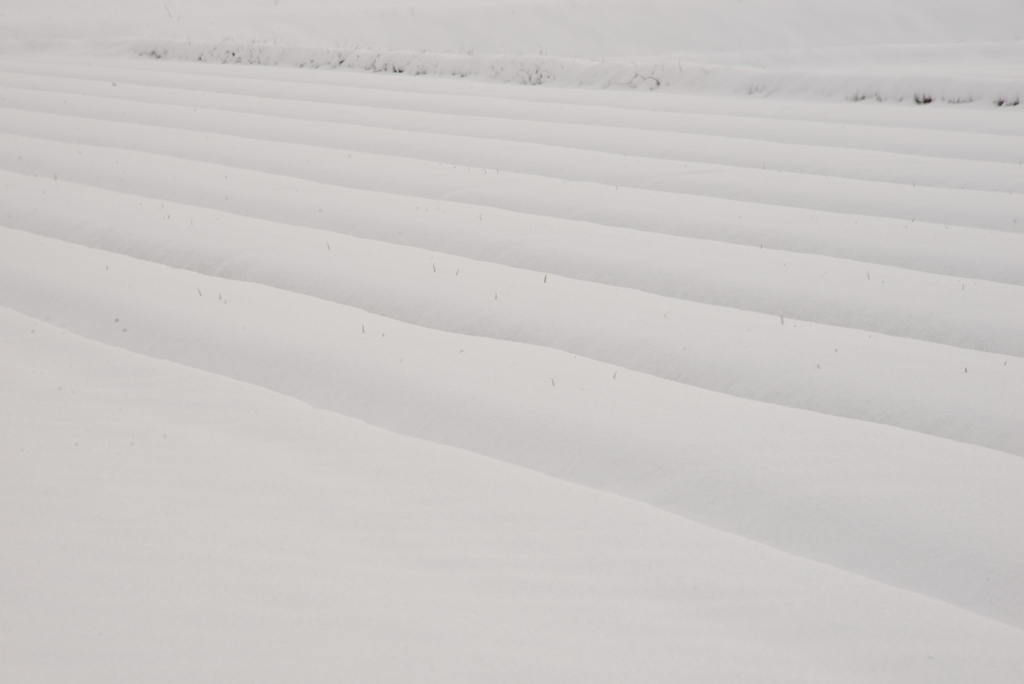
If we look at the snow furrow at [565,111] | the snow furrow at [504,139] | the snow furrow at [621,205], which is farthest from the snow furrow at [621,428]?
the snow furrow at [565,111]

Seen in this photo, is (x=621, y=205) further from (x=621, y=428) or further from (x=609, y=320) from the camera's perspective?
(x=621, y=428)

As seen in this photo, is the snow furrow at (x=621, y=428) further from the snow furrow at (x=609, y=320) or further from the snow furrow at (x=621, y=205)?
the snow furrow at (x=621, y=205)

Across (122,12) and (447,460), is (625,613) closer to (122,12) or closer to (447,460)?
(447,460)

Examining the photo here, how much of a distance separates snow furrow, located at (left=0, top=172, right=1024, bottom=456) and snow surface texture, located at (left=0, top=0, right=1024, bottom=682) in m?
0.01

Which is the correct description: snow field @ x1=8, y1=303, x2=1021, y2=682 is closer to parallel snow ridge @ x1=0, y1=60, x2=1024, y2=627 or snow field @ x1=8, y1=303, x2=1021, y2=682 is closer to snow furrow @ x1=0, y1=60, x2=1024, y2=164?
parallel snow ridge @ x1=0, y1=60, x2=1024, y2=627

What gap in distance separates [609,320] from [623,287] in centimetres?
27

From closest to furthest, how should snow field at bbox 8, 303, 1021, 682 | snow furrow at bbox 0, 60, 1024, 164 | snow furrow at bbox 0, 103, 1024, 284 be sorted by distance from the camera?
snow field at bbox 8, 303, 1021, 682 < snow furrow at bbox 0, 103, 1024, 284 < snow furrow at bbox 0, 60, 1024, 164

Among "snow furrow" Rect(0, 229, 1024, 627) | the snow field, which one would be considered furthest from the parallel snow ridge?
the snow field

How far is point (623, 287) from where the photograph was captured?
2.33 m

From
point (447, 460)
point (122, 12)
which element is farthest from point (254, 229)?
point (122, 12)

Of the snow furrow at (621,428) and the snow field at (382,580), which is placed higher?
the snow furrow at (621,428)

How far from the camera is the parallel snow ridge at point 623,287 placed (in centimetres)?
150

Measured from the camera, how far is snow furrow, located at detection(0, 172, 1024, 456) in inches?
68.6

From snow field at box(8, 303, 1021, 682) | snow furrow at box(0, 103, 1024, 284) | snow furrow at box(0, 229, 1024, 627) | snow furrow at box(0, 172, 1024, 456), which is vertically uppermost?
snow furrow at box(0, 103, 1024, 284)
